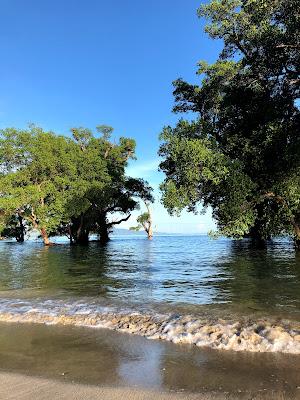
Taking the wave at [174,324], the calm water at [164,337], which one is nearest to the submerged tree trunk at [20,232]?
the calm water at [164,337]

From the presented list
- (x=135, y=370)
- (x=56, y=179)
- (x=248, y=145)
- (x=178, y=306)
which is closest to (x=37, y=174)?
(x=56, y=179)

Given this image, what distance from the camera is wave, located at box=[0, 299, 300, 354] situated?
18.8ft

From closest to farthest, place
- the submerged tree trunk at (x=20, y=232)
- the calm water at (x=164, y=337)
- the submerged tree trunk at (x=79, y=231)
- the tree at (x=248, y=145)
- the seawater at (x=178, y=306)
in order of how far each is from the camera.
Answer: the calm water at (x=164, y=337)
the seawater at (x=178, y=306)
the tree at (x=248, y=145)
the submerged tree trunk at (x=79, y=231)
the submerged tree trunk at (x=20, y=232)

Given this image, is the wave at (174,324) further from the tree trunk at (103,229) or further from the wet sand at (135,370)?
the tree trunk at (103,229)

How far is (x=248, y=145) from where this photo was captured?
22.8 m

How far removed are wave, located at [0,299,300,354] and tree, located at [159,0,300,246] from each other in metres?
14.2

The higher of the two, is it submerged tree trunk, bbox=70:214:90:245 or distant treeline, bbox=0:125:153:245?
distant treeline, bbox=0:125:153:245

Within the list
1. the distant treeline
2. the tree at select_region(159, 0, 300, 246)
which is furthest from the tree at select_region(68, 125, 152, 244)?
the tree at select_region(159, 0, 300, 246)

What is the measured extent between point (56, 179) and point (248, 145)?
29.9 metres

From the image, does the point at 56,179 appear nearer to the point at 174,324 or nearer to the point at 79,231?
the point at 79,231

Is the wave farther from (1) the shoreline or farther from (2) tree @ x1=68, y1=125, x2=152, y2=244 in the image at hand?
(2) tree @ x1=68, y1=125, x2=152, y2=244

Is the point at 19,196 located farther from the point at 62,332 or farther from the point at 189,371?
the point at 189,371

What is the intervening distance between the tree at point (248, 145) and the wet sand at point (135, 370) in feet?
53.7

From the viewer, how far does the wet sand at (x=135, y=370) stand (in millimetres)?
4000
